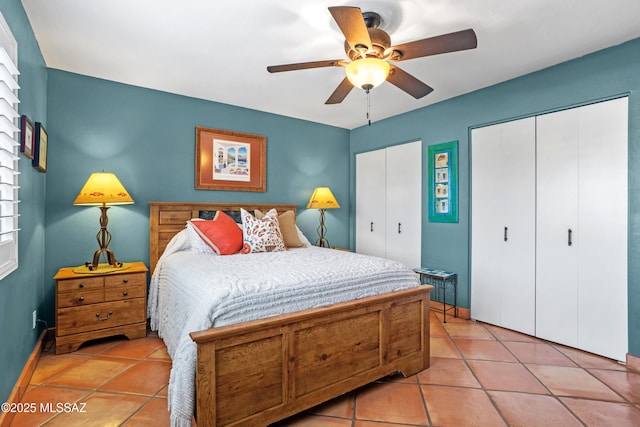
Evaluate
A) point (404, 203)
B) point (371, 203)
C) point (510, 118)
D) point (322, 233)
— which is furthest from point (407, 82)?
point (322, 233)

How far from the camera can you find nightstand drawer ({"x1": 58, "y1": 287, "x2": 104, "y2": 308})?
2615 millimetres

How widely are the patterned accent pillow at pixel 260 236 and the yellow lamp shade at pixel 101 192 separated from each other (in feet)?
3.64

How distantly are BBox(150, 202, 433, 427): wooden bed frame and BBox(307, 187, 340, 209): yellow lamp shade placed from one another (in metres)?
2.15

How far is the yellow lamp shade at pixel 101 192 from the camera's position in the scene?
278cm

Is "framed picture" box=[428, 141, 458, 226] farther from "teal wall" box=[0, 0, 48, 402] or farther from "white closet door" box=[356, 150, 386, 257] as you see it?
"teal wall" box=[0, 0, 48, 402]

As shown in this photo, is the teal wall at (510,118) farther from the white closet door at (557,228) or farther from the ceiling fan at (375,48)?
the ceiling fan at (375,48)

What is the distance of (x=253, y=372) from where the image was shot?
1.68 metres

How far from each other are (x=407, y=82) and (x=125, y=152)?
9.39ft

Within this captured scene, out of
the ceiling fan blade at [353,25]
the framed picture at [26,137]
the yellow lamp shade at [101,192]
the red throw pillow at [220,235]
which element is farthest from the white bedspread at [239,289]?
the ceiling fan blade at [353,25]

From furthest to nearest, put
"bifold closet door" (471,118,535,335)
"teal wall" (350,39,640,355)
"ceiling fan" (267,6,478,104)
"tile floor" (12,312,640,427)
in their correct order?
"bifold closet door" (471,118,535,335)
"teal wall" (350,39,640,355)
"tile floor" (12,312,640,427)
"ceiling fan" (267,6,478,104)

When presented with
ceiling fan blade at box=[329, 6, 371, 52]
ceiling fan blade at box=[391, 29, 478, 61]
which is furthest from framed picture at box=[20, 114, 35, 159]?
ceiling fan blade at box=[391, 29, 478, 61]

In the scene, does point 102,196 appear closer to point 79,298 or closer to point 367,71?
point 79,298

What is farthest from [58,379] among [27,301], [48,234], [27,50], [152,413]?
[27,50]

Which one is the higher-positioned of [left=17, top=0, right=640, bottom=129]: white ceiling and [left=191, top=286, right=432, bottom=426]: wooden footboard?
[left=17, top=0, right=640, bottom=129]: white ceiling
